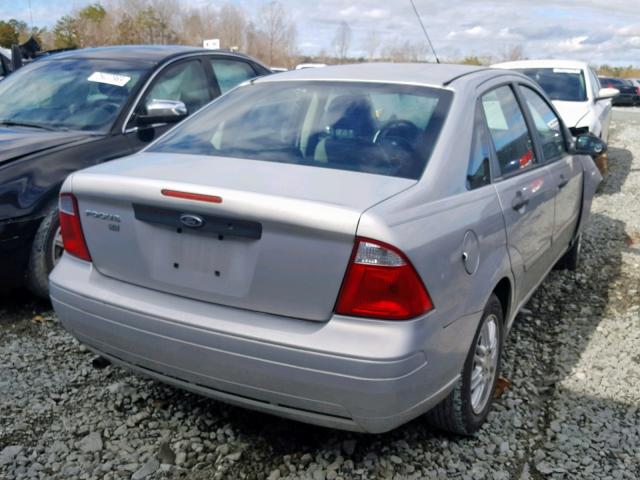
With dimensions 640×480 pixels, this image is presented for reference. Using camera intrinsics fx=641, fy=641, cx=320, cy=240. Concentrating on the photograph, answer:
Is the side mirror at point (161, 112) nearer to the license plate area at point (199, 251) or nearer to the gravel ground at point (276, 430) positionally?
the gravel ground at point (276, 430)

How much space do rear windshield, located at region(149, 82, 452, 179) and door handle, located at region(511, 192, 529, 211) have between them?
23.0 inches

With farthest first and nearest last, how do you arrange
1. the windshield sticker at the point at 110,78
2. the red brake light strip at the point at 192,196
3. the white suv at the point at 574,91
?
the white suv at the point at 574,91, the windshield sticker at the point at 110,78, the red brake light strip at the point at 192,196

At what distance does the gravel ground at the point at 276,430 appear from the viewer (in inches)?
105

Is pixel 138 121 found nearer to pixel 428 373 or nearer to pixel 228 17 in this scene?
pixel 428 373

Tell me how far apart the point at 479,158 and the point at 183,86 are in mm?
3155

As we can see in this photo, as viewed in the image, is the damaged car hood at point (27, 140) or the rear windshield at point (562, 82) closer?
the damaged car hood at point (27, 140)

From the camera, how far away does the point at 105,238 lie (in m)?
2.58

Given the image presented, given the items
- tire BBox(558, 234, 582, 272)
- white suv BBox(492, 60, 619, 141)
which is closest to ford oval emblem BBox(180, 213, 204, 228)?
tire BBox(558, 234, 582, 272)

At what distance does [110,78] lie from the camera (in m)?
4.85

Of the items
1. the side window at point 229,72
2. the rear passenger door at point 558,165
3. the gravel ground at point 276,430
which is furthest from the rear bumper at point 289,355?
the side window at point 229,72

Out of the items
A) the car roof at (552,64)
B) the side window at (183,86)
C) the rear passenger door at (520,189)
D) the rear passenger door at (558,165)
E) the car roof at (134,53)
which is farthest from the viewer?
the car roof at (552,64)

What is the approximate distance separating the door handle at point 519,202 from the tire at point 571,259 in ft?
7.04

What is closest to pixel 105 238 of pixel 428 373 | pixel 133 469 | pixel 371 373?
pixel 133 469

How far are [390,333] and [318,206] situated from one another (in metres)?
0.49
